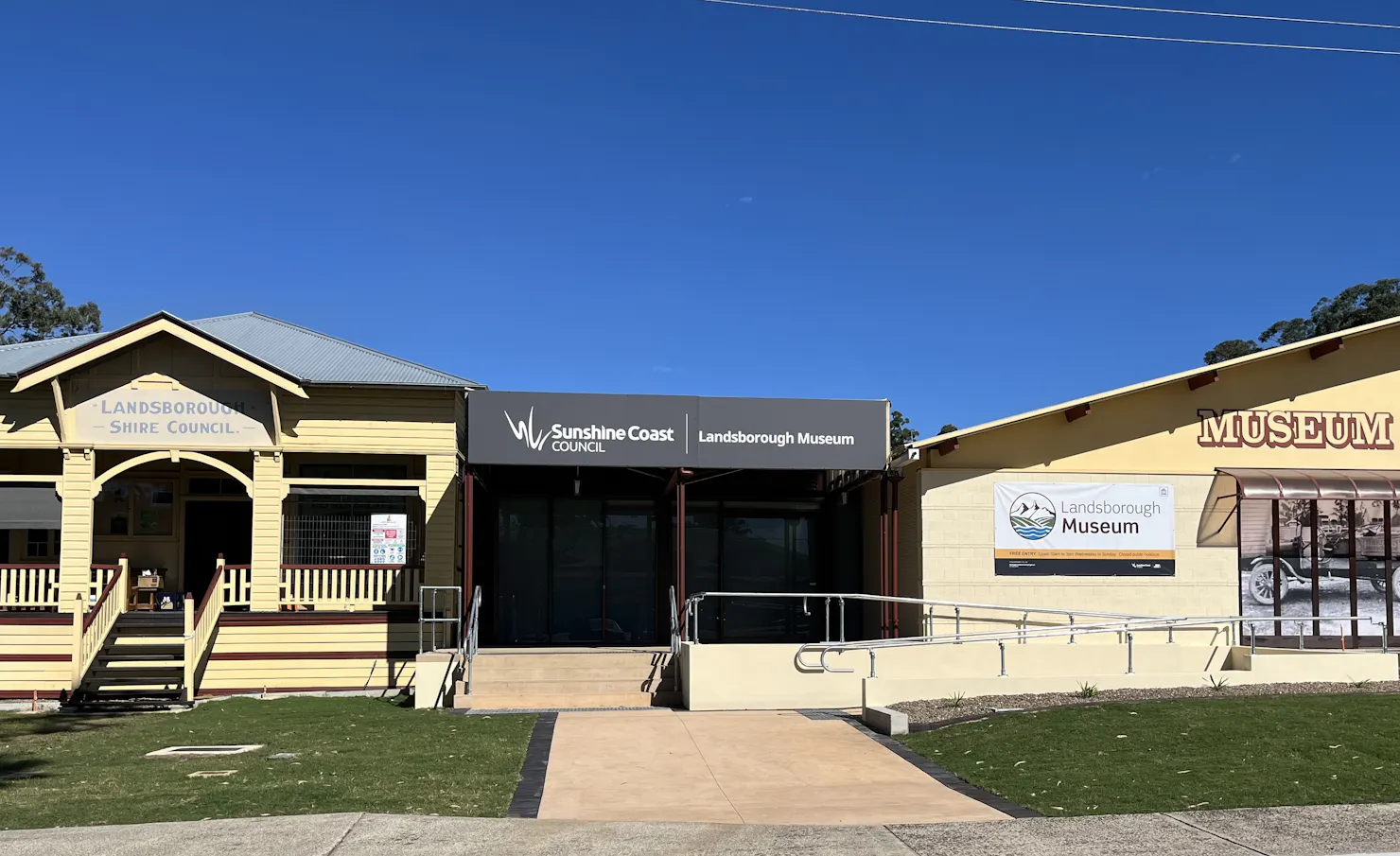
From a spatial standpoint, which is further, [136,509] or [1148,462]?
[136,509]

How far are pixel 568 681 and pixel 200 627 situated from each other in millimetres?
6016

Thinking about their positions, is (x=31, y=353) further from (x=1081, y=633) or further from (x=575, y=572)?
(x=1081, y=633)

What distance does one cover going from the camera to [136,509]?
21.1 metres

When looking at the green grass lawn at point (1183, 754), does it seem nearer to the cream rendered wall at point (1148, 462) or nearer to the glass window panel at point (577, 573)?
the cream rendered wall at point (1148, 462)

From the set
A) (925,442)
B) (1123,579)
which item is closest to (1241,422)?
(1123,579)

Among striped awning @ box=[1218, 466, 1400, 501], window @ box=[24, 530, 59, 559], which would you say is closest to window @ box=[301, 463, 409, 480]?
window @ box=[24, 530, 59, 559]

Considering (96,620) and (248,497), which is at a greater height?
(248,497)

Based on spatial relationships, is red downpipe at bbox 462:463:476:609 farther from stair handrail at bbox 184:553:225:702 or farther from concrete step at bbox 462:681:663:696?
stair handrail at bbox 184:553:225:702

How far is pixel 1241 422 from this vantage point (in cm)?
2025

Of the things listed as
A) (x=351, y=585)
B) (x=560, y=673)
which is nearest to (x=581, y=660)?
(x=560, y=673)

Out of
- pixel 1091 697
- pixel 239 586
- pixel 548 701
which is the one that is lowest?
pixel 548 701

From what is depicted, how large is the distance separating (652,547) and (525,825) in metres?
13.3

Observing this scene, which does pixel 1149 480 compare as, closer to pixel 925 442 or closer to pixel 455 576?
pixel 925 442

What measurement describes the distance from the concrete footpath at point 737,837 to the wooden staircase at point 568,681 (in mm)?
7237
